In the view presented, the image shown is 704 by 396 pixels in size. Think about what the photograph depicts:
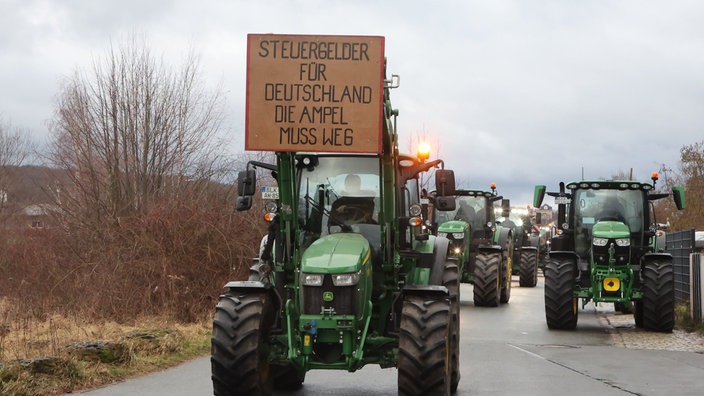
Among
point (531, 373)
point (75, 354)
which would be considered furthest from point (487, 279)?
point (75, 354)

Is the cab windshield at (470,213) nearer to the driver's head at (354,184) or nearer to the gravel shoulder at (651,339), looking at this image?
the gravel shoulder at (651,339)

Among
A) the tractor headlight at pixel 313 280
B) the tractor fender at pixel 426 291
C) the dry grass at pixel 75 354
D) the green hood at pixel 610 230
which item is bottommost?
the dry grass at pixel 75 354

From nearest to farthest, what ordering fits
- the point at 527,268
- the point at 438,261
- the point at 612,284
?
the point at 438,261
the point at 612,284
the point at 527,268

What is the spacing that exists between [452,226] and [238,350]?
1571 centimetres

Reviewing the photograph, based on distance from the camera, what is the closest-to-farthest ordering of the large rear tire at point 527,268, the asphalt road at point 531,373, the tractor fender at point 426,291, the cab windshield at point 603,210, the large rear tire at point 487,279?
the tractor fender at point 426,291
the asphalt road at point 531,373
the cab windshield at point 603,210
the large rear tire at point 487,279
the large rear tire at point 527,268

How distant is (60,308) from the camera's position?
18109 mm

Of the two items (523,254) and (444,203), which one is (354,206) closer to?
(444,203)

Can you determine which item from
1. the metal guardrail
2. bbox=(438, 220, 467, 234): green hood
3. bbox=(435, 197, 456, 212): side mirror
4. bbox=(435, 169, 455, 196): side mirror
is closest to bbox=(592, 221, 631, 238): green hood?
the metal guardrail

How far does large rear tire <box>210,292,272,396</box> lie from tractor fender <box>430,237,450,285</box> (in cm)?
229

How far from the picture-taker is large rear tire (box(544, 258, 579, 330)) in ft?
56.5

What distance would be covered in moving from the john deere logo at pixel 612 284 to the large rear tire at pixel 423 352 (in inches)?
377

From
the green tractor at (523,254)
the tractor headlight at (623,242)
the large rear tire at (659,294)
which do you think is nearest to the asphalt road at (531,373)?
the large rear tire at (659,294)

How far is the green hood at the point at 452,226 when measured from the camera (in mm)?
23766

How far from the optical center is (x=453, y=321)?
986 centimetres
